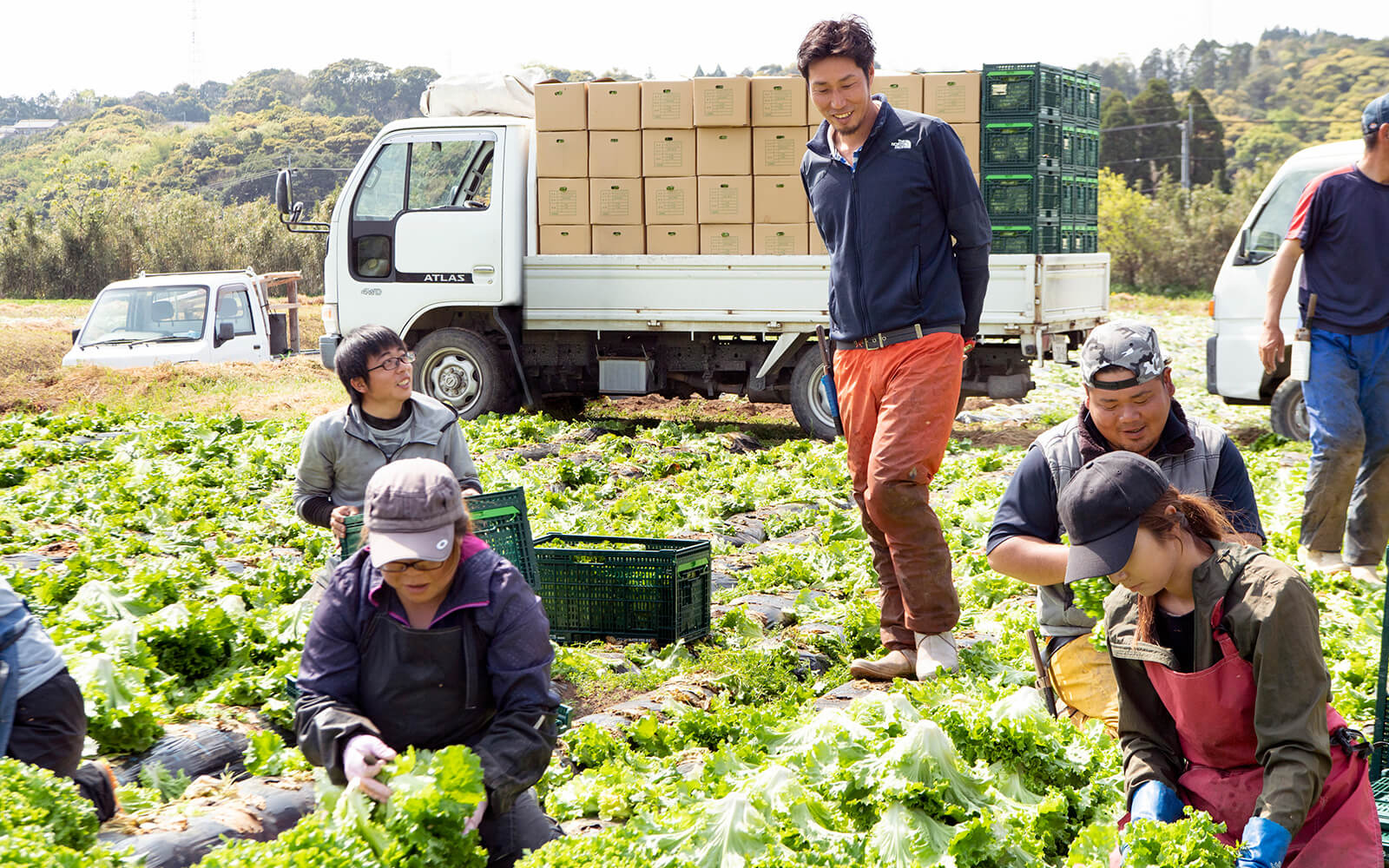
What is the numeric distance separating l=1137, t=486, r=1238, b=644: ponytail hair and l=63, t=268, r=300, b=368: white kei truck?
1737cm

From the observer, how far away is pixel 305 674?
11.4 feet

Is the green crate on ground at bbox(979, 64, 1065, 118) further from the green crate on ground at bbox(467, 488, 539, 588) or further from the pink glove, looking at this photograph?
the pink glove

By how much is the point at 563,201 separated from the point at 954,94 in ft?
13.2

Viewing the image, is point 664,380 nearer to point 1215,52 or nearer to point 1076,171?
point 1076,171

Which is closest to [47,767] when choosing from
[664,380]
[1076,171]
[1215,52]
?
[664,380]

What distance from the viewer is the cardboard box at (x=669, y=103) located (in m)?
12.3

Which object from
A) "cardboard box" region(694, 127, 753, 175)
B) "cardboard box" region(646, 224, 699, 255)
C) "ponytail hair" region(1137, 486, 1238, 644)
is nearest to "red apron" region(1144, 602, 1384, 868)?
"ponytail hair" region(1137, 486, 1238, 644)

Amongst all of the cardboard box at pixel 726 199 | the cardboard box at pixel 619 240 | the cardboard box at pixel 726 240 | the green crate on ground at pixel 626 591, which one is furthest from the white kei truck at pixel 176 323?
the green crate on ground at pixel 626 591

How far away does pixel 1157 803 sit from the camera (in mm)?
2814

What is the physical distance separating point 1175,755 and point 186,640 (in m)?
3.84

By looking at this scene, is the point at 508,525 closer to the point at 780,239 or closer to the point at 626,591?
the point at 626,591

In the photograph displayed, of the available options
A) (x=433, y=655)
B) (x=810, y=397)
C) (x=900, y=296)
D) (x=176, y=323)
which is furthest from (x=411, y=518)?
(x=176, y=323)

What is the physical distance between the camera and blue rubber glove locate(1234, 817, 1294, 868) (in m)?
2.52

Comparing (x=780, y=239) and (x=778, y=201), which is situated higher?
(x=778, y=201)
